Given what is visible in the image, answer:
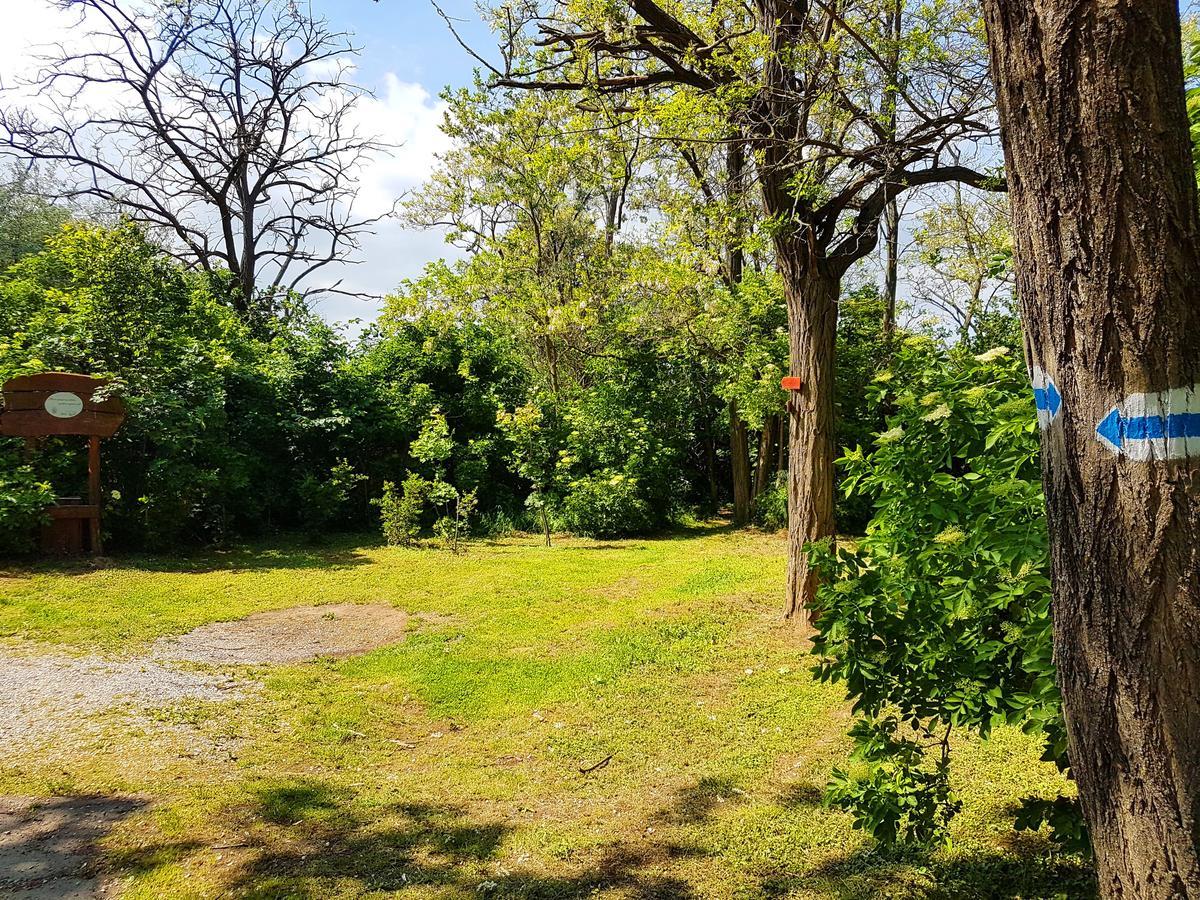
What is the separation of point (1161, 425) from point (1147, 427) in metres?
0.02

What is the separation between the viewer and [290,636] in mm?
6652

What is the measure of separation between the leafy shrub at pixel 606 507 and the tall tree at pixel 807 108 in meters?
6.16

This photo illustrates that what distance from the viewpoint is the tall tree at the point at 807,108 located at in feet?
16.9

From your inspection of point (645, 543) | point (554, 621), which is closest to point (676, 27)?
point (554, 621)

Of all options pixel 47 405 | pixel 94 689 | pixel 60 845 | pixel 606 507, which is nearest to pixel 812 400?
pixel 60 845

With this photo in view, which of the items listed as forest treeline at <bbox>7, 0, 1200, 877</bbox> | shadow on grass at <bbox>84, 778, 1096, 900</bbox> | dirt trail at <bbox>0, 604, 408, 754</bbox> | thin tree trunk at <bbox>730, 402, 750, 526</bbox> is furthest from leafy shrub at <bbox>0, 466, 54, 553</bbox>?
thin tree trunk at <bbox>730, 402, 750, 526</bbox>

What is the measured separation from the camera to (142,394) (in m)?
9.67

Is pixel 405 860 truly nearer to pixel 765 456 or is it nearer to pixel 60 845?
pixel 60 845

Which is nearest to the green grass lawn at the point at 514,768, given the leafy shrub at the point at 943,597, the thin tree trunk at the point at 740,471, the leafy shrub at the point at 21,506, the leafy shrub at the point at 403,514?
the leafy shrub at the point at 943,597

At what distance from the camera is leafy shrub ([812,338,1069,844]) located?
2.23 meters

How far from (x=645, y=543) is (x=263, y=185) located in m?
17.5

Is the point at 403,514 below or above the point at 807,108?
below

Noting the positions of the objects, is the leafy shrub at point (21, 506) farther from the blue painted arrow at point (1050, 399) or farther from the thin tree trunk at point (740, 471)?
the thin tree trunk at point (740, 471)

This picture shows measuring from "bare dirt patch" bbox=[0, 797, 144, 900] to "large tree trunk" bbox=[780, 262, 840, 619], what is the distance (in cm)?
498
